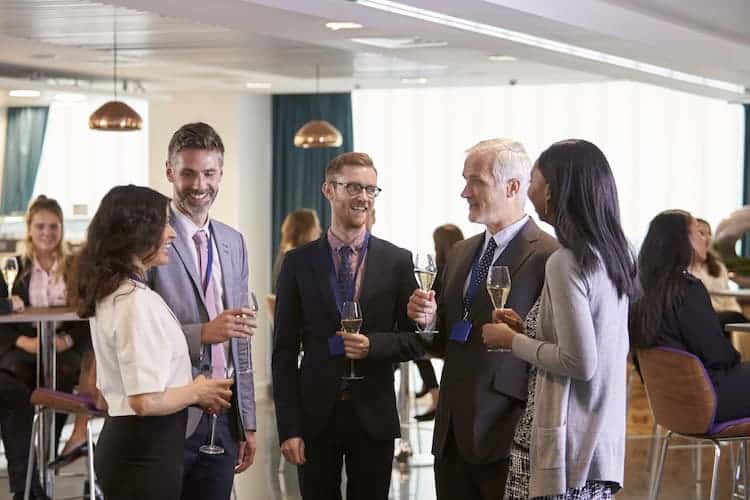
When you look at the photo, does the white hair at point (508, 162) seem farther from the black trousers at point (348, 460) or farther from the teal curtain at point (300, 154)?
the teal curtain at point (300, 154)

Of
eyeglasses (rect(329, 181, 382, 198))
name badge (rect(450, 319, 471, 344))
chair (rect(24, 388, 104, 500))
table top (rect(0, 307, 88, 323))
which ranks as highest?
eyeglasses (rect(329, 181, 382, 198))

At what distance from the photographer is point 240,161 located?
1367 centimetres

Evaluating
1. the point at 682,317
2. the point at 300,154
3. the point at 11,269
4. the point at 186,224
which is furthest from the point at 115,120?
the point at 186,224

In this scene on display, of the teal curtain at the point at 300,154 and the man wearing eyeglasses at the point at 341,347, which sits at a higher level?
the teal curtain at the point at 300,154

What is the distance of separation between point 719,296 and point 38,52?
220 inches

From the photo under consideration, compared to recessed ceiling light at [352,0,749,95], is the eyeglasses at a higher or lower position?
lower

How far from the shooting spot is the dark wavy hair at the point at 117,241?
335cm

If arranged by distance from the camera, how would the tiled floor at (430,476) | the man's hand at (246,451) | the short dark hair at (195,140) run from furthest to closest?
the tiled floor at (430,476), the man's hand at (246,451), the short dark hair at (195,140)

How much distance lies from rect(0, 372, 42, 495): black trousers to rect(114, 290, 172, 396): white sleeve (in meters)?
3.88

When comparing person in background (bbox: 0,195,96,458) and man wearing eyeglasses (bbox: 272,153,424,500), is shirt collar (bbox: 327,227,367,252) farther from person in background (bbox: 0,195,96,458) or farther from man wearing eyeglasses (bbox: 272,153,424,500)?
person in background (bbox: 0,195,96,458)

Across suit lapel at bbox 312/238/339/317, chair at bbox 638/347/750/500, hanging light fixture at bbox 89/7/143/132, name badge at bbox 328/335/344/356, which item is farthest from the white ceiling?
name badge at bbox 328/335/344/356

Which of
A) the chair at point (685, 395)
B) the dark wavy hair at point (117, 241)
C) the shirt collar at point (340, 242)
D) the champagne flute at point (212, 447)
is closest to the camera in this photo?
the dark wavy hair at point (117, 241)

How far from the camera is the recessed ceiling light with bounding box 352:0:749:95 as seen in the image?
682cm

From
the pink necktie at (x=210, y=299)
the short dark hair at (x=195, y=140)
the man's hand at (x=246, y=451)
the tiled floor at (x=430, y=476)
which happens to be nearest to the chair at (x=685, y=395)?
the tiled floor at (x=430, y=476)
